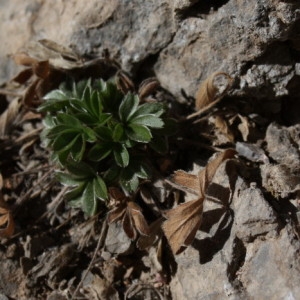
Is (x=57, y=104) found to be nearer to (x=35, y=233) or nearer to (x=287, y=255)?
(x=35, y=233)

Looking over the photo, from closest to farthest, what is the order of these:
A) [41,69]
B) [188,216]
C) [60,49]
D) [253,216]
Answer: [253,216], [188,216], [41,69], [60,49]

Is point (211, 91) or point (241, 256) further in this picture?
point (211, 91)

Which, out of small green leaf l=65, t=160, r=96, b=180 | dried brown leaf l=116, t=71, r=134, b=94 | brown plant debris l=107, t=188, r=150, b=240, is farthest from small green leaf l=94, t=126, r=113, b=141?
dried brown leaf l=116, t=71, r=134, b=94

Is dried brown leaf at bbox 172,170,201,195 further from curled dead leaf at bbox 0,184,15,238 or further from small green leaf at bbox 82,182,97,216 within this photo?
curled dead leaf at bbox 0,184,15,238

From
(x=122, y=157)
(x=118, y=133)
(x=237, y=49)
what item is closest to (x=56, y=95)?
(x=118, y=133)

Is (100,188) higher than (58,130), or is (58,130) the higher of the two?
(58,130)

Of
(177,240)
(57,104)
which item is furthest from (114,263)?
(57,104)

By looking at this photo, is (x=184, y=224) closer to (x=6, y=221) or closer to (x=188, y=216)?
(x=188, y=216)
